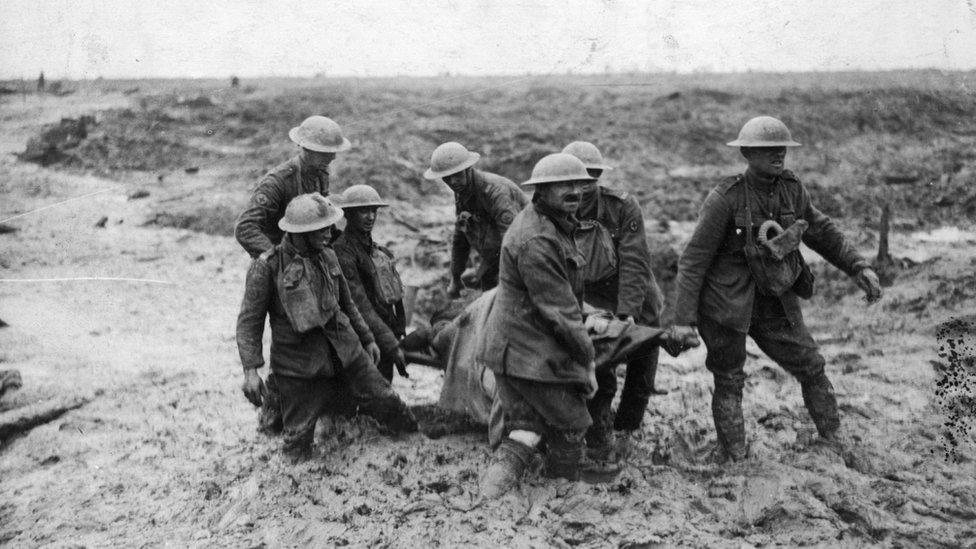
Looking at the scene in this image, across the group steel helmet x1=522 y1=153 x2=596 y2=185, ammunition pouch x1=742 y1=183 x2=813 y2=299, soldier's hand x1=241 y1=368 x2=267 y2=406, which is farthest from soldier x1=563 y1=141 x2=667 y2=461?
soldier's hand x1=241 y1=368 x2=267 y2=406

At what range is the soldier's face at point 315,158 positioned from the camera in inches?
214

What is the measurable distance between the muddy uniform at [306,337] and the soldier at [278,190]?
1.45 ft

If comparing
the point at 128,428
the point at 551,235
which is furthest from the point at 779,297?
the point at 128,428

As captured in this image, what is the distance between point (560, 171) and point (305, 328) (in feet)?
6.02

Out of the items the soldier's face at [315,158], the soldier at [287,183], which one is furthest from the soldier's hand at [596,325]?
the soldier's face at [315,158]

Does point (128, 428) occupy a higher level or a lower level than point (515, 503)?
lower

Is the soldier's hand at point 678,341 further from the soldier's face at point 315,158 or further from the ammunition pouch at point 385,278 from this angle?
the soldier's face at point 315,158

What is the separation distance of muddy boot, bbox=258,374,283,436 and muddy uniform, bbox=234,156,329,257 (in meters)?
0.96

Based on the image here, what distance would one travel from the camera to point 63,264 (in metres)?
10.0

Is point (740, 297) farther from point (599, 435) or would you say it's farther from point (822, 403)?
point (599, 435)

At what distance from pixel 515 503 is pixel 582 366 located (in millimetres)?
887

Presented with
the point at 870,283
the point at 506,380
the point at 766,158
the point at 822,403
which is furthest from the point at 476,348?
the point at 870,283

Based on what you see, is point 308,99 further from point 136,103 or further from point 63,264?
point 63,264

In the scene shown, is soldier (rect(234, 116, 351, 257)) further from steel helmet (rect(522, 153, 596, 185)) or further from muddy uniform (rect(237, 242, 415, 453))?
steel helmet (rect(522, 153, 596, 185))
